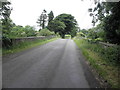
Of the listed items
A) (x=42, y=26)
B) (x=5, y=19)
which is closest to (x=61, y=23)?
(x=42, y=26)

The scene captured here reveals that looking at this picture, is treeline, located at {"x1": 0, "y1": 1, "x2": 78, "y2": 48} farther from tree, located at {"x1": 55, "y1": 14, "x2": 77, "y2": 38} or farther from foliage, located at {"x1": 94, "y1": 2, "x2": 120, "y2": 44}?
foliage, located at {"x1": 94, "y1": 2, "x2": 120, "y2": 44}

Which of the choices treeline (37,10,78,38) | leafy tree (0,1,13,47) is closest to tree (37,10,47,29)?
treeline (37,10,78,38)

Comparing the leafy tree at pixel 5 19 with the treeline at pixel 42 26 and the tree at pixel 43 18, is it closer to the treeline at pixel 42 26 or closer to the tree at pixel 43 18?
the treeline at pixel 42 26

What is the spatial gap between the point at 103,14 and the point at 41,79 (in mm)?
7098

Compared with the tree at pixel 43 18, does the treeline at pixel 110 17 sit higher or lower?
lower

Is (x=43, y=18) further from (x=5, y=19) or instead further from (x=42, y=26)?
(x=5, y=19)

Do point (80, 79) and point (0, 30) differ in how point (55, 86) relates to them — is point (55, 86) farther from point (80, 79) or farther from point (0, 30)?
point (0, 30)

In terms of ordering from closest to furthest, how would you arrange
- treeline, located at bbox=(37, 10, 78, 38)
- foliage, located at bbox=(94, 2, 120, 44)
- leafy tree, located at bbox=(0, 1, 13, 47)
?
foliage, located at bbox=(94, 2, 120, 44) → leafy tree, located at bbox=(0, 1, 13, 47) → treeline, located at bbox=(37, 10, 78, 38)

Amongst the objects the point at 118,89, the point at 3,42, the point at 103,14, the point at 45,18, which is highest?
the point at 45,18

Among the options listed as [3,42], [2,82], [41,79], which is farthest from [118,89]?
[3,42]

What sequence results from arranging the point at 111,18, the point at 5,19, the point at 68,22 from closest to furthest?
the point at 111,18 → the point at 5,19 → the point at 68,22

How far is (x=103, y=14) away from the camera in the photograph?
26.9 feet

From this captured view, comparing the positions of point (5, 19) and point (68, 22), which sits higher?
point (68, 22)

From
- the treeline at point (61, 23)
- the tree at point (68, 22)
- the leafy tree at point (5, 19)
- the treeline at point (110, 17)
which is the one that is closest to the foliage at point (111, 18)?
the treeline at point (110, 17)
